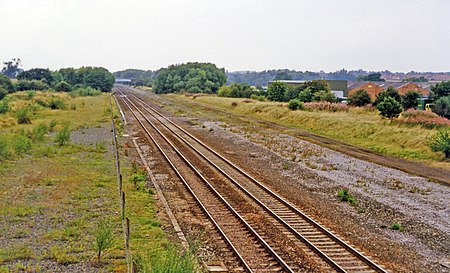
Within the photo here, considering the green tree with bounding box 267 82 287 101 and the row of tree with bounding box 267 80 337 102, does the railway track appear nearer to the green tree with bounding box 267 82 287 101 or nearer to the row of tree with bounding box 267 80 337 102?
the row of tree with bounding box 267 80 337 102

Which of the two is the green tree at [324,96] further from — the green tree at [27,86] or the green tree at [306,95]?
the green tree at [27,86]

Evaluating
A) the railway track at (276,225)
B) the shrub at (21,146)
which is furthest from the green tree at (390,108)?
the shrub at (21,146)

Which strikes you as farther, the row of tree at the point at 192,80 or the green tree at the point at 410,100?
the row of tree at the point at 192,80

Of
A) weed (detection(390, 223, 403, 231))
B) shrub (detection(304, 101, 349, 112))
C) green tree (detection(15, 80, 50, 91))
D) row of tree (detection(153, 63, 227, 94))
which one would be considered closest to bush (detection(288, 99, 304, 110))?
shrub (detection(304, 101, 349, 112))

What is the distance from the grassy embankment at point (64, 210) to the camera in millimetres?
9984

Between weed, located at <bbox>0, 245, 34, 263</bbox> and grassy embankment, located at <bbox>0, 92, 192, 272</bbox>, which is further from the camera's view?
grassy embankment, located at <bbox>0, 92, 192, 272</bbox>

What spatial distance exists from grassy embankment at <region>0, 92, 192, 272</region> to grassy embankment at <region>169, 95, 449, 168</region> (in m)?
16.5

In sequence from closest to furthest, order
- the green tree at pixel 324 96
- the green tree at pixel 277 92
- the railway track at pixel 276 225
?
the railway track at pixel 276 225 → the green tree at pixel 324 96 → the green tree at pixel 277 92

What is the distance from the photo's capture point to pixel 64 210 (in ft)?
45.5

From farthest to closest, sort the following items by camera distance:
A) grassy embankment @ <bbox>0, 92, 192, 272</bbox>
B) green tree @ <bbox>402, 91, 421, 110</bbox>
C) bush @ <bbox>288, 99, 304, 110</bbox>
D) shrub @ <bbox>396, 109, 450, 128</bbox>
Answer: bush @ <bbox>288, 99, 304, 110</bbox> < green tree @ <bbox>402, 91, 421, 110</bbox> < shrub @ <bbox>396, 109, 450, 128</bbox> < grassy embankment @ <bbox>0, 92, 192, 272</bbox>

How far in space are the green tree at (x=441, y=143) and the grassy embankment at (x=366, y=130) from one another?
333 millimetres

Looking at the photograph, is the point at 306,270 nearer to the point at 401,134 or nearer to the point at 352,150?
the point at 352,150

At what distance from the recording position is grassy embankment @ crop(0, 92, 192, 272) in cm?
998

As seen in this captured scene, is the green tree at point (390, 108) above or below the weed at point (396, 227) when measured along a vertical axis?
above
